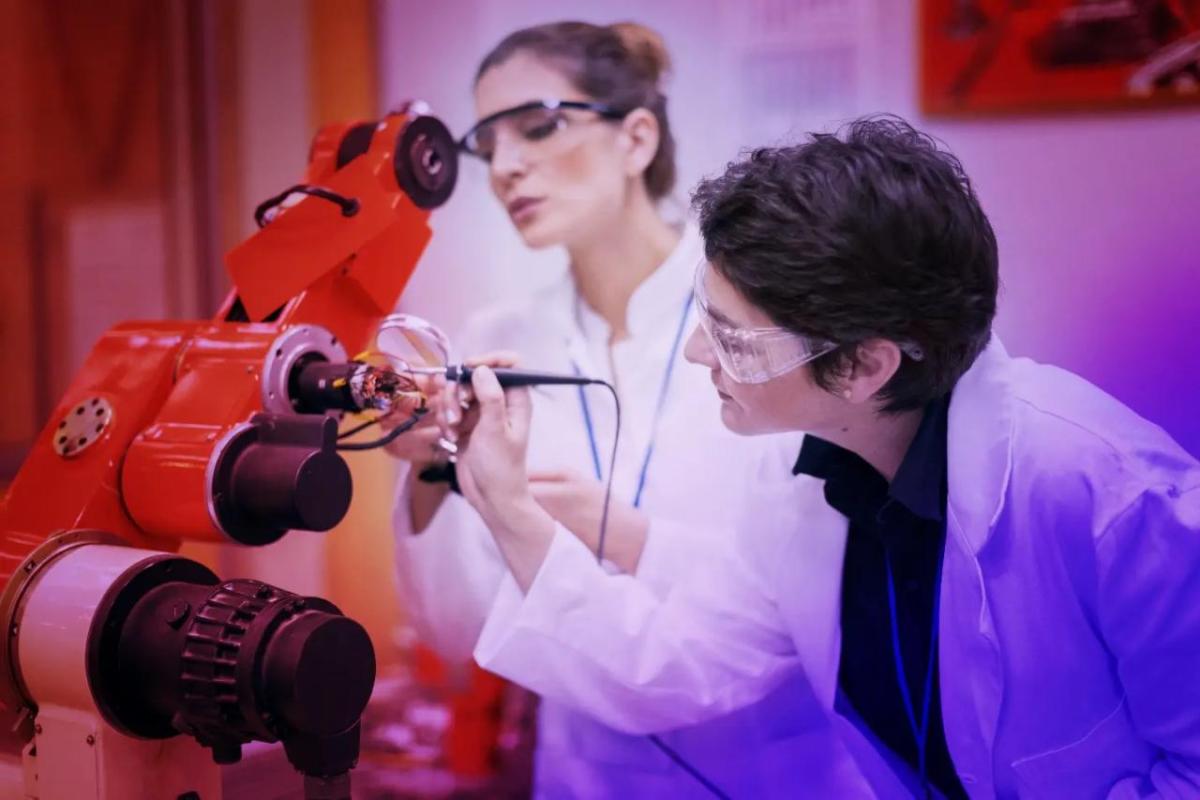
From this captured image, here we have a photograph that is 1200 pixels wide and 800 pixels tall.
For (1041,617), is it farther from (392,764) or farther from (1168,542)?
(392,764)

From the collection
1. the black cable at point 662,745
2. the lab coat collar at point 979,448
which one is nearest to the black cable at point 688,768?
the black cable at point 662,745

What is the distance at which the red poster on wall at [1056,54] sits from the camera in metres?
1.50

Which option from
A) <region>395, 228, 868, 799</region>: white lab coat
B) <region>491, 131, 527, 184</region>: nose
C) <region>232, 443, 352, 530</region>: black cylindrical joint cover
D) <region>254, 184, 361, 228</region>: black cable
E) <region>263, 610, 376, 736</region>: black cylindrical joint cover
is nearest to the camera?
<region>263, 610, 376, 736</region>: black cylindrical joint cover

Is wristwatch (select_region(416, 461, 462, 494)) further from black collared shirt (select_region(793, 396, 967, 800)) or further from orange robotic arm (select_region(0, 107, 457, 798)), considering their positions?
black collared shirt (select_region(793, 396, 967, 800))

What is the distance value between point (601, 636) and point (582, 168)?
72 cm

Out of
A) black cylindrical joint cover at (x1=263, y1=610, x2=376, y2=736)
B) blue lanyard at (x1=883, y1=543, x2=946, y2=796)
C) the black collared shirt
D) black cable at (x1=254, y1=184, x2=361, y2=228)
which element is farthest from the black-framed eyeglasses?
black cylindrical joint cover at (x1=263, y1=610, x2=376, y2=736)

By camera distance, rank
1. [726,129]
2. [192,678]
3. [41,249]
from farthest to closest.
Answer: [41,249] → [726,129] → [192,678]

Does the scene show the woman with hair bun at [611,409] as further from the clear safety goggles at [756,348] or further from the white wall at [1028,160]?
the clear safety goggles at [756,348]

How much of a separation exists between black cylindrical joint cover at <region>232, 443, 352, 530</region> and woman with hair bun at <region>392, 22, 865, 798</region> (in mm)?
381

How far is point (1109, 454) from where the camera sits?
1383mm

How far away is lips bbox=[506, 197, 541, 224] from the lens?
1.92 meters

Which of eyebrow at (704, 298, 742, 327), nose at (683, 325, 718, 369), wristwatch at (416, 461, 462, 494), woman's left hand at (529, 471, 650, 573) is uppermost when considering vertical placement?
eyebrow at (704, 298, 742, 327)

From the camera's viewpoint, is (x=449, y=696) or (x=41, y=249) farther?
(x=41, y=249)

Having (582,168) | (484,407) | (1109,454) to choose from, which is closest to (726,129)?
(582,168)
